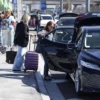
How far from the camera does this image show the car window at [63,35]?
12172mm

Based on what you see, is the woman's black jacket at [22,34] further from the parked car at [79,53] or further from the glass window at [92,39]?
the glass window at [92,39]

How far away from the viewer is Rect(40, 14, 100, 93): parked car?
355 inches

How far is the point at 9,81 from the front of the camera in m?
11.3

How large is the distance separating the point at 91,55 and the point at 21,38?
3983mm

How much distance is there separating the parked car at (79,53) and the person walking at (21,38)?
94 centimetres

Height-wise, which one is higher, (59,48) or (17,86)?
(59,48)

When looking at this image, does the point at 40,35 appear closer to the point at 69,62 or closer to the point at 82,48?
the point at 69,62

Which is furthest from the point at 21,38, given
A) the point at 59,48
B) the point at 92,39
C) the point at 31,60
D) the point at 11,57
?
the point at 92,39

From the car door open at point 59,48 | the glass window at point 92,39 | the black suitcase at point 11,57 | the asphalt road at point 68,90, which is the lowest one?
the asphalt road at point 68,90

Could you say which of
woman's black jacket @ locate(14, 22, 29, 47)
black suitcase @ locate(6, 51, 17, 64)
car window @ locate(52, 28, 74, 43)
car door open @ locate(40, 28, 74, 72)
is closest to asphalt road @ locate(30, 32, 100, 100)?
car door open @ locate(40, 28, 74, 72)

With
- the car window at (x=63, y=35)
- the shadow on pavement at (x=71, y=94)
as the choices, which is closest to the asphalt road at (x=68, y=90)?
the shadow on pavement at (x=71, y=94)

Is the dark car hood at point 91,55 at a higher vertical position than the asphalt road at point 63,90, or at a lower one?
higher

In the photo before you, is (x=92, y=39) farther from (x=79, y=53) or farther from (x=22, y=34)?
(x=22, y=34)

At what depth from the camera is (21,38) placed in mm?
12898
